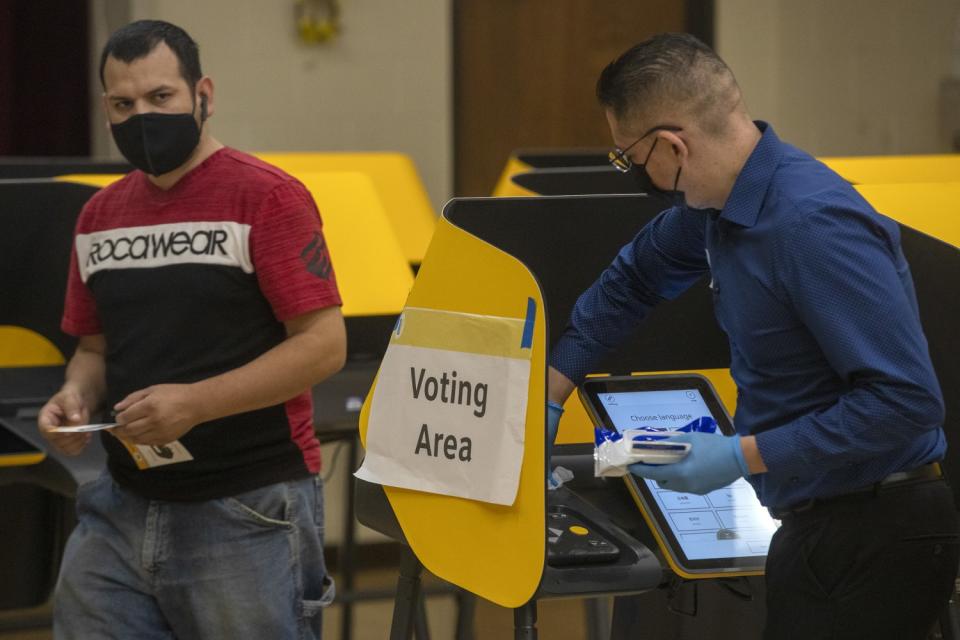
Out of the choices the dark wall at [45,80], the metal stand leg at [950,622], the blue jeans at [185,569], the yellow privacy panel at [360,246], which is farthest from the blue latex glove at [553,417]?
the dark wall at [45,80]

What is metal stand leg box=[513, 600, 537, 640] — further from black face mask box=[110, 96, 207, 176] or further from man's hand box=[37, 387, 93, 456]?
black face mask box=[110, 96, 207, 176]

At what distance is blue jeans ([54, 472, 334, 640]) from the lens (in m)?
1.87

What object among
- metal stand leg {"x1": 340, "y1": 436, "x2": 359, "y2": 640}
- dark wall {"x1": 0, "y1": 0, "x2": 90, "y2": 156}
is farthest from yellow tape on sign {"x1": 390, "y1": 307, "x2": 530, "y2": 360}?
dark wall {"x1": 0, "y1": 0, "x2": 90, "y2": 156}

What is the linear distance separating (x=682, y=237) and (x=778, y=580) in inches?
18.8

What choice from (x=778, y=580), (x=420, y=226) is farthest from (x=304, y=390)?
(x=420, y=226)

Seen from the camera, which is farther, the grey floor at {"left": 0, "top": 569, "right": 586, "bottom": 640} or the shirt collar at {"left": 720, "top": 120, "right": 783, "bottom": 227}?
the grey floor at {"left": 0, "top": 569, "right": 586, "bottom": 640}

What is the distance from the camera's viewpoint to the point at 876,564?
60.0 inches

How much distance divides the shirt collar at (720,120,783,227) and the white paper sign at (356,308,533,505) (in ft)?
0.86

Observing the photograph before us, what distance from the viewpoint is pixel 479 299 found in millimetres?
1588

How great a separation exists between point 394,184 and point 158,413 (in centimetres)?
269

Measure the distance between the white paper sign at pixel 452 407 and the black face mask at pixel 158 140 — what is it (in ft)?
1.46

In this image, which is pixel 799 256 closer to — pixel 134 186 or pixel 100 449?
pixel 134 186

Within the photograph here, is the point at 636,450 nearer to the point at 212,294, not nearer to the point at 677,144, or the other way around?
the point at 677,144

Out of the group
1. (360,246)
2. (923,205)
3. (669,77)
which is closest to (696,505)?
(669,77)
